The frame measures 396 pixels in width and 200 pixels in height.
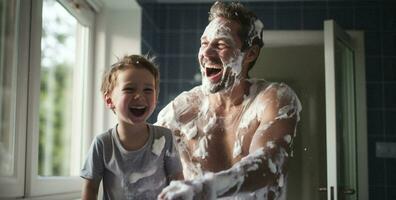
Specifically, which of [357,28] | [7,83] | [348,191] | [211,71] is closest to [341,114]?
[348,191]

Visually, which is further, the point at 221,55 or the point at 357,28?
the point at 357,28

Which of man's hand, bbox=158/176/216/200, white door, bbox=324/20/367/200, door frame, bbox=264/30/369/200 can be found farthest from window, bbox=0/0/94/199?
door frame, bbox=264/30/369/200

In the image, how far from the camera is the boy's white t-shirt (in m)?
0.56

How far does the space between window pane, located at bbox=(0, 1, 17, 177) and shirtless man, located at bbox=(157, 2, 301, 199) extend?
0.33m

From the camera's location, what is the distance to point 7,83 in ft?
2.81

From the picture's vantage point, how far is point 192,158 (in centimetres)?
66

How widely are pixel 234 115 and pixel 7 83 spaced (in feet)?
1.47

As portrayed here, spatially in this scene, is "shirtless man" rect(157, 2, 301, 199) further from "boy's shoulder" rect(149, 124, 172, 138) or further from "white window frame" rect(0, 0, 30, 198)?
"white window frame" rect(0, 0, 30, 198)

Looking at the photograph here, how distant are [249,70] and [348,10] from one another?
105 centimetres

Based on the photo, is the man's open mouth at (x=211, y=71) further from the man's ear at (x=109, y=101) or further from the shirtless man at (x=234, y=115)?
the man's ear at (x=109, y=101)

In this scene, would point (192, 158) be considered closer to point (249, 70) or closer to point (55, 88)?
point (249, 70)

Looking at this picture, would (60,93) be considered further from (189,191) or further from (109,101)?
(189,191)

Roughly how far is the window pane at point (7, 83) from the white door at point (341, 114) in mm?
718

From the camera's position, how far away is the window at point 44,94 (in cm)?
86
